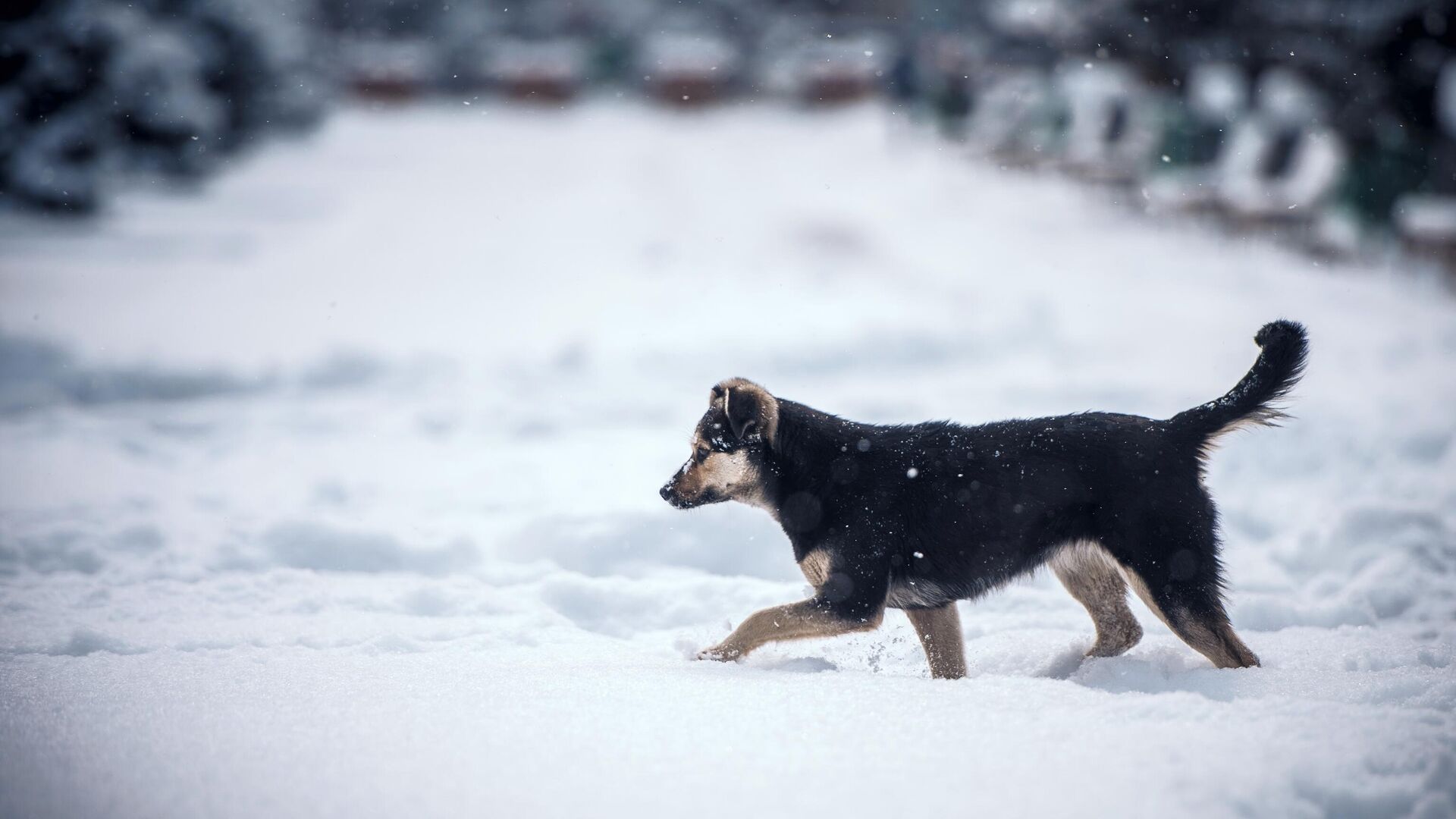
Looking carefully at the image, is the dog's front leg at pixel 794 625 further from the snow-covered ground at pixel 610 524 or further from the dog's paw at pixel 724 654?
the snow-covered ground at pixel 610 524

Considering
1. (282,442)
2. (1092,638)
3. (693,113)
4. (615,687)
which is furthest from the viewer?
(693,113)

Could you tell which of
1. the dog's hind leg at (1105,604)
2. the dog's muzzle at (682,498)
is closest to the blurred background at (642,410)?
the dog's hind leg at (1105,604)

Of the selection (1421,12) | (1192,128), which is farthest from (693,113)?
(1421,12)

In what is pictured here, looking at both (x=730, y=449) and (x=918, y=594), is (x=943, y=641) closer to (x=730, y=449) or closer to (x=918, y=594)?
(x=918, y=594)

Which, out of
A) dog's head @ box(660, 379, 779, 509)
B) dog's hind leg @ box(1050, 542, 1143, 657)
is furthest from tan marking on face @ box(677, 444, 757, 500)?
dog's hind leg @ box(1050, 542, 1143, 657)

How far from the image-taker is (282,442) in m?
7.98

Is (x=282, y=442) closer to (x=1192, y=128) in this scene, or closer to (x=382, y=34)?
(x=1192, y=128)

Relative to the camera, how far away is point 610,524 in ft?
20.6

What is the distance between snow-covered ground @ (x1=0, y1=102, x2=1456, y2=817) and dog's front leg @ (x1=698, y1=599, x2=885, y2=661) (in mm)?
127

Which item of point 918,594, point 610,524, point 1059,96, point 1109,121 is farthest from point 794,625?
point 1059,96

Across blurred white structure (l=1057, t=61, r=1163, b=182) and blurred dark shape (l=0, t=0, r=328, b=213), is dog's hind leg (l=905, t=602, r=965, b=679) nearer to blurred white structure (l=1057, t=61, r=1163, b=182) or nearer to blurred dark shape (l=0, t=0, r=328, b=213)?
blurred dark shape (l=0, t=0, r=328, b=213)

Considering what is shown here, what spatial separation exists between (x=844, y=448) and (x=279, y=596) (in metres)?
2.86

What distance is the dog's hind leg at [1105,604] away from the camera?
14.3 feet

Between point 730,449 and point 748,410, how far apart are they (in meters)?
0.22
